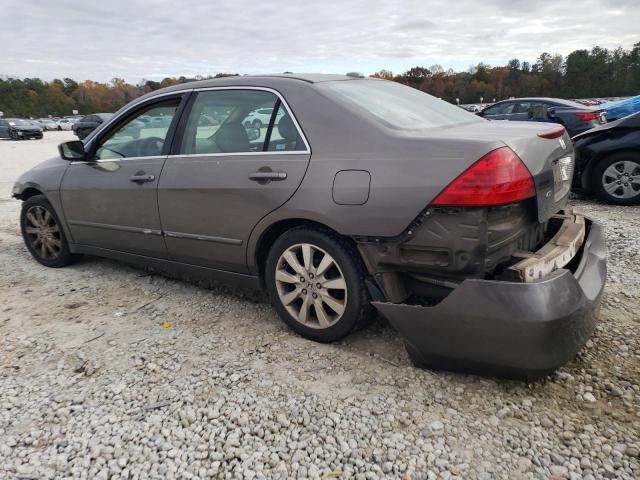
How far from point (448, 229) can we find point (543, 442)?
3.31ft

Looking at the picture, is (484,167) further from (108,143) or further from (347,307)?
(108,143)

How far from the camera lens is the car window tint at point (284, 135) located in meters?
2.92

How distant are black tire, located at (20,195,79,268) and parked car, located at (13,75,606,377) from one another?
0.87m

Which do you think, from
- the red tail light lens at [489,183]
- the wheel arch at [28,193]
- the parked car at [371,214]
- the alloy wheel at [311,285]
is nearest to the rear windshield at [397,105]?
the parked car at [371,214]

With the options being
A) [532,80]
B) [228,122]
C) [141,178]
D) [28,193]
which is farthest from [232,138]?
[532,80]

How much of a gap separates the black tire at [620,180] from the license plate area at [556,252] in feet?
A: 11.9

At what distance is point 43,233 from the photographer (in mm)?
4738

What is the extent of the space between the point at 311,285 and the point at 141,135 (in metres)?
1.97

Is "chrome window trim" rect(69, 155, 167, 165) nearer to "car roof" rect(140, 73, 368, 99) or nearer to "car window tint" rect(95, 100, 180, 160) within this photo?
"car window tint" rect(95, 100, 180, 160)

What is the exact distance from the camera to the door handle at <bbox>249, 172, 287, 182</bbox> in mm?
2911

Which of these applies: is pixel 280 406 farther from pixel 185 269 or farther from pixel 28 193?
pixel 28 193

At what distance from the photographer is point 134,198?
3.73 meters

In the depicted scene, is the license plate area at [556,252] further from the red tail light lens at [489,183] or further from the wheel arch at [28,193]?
the wheel arch at [28,193]

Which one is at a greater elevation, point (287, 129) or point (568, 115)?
point (287, 129)
